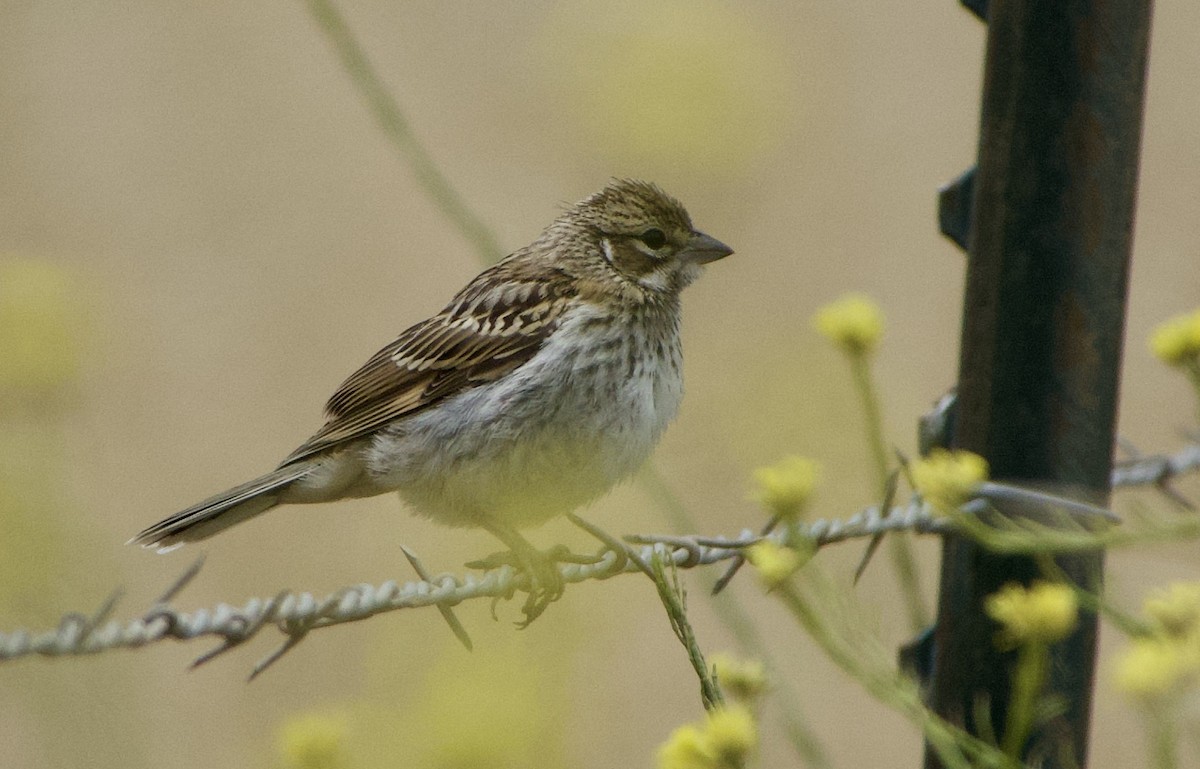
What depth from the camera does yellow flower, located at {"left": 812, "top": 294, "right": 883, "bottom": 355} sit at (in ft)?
9.69

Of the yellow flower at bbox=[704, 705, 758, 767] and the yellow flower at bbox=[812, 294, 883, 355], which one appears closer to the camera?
the yellow flower at bbox=[704, 705, 758, 767]

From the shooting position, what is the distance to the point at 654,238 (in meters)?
4.41

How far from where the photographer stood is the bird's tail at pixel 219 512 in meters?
3.70

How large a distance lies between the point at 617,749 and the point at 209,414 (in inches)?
122

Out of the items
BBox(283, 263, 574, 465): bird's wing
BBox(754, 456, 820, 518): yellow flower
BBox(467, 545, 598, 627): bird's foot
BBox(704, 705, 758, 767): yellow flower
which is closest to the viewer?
BBox(704, 705, 758, 767): yellow flower

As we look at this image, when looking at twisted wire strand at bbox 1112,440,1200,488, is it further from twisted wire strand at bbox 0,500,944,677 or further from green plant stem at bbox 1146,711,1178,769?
green plant stem at bbox 1146,711,1178,769

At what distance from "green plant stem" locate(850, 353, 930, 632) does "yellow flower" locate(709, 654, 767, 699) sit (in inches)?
33.0

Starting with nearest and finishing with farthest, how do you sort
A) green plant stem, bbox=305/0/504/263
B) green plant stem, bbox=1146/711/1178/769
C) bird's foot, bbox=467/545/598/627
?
green plant stem, bbox=1146/711/1178/769
bird's foot, bbox=467/545/598/627
green plant stem, bbox=305/0/504/263

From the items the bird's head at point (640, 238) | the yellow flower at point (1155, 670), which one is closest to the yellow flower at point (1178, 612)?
the yellow flower at point (1155, 670)

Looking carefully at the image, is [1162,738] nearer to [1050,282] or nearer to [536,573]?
[1050,282]

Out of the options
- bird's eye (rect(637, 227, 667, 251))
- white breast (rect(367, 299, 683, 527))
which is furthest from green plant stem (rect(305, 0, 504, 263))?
bird's eye (rect(637, 227, 667, 251))

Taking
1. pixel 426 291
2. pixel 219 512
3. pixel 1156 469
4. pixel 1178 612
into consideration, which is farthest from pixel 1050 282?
pixel 426 291

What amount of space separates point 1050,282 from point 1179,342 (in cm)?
46

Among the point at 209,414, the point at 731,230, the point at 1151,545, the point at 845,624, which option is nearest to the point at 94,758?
the point at 845,624
